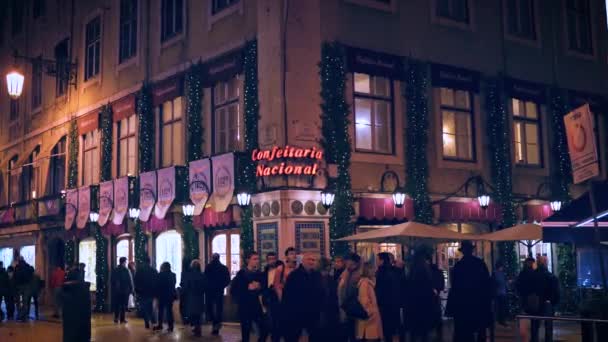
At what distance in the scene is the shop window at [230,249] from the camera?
20.9 meters

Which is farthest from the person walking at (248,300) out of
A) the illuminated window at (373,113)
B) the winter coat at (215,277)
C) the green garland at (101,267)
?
the green garland at (101,267)

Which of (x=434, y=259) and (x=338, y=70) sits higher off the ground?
(x=338, y=70)

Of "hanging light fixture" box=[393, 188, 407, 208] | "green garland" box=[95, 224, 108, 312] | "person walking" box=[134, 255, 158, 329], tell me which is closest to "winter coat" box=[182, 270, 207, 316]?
"person walking" box=[134, 255, 158, 329]

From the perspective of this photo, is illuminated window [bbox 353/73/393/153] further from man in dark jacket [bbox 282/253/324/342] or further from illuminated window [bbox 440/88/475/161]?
man in dark jacket [bbox 282/253/324/342]

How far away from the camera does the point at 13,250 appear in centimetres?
3553

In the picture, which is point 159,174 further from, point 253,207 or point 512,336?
point 512,336

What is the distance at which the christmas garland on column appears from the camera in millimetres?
22859

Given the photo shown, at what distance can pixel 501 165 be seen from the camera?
75.8ft

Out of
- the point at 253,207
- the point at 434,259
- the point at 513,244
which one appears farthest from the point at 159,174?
the point at 513,244

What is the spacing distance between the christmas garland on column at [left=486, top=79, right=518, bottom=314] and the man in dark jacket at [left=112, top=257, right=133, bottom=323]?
35.9 ft

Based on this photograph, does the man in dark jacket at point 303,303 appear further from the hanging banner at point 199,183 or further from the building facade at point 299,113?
the hanging banner at point 199,183

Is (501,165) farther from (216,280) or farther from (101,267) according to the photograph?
(101,267)

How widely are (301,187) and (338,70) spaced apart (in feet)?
10.8

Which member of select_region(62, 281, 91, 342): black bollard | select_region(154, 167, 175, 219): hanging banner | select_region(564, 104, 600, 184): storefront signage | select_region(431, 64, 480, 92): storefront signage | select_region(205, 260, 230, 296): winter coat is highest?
select_region(431, 64, 480, 92): storefront signage
